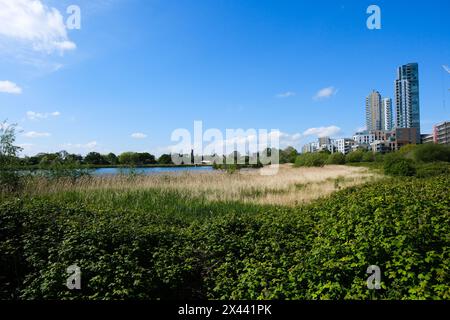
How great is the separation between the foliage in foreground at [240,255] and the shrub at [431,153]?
1238 inches

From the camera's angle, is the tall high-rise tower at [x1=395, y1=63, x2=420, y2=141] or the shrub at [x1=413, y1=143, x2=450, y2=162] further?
the tall high-rise tower at [x1=395, y1=63, x2=420, y2=141]

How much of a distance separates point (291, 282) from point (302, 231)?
2.69 meters

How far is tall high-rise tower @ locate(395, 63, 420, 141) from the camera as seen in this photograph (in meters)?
47.4

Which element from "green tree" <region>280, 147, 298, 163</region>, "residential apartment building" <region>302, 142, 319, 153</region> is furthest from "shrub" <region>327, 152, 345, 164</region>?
"residential apartment building" <region>302, 142, 319, 153</region>

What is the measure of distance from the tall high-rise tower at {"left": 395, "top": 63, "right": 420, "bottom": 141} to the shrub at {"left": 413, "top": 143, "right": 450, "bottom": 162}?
1629cm

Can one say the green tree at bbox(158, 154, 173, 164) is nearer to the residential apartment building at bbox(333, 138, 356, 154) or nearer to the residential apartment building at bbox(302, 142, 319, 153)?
the residential apartment building at bbox(302, 142, 319, 153)

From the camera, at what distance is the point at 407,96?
59781 mm

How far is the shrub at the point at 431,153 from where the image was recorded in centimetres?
3347

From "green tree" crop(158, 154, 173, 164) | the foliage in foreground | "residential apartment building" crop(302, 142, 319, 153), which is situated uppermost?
"residential apartment building" crop(302, 142, 319, 153)

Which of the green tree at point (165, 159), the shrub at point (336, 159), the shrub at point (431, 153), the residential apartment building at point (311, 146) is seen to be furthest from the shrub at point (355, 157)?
the residential apartment building at point (311, 146)

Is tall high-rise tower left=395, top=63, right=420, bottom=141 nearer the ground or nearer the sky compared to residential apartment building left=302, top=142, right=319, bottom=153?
nearer the sky

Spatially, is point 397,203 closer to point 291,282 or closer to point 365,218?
point 365,218

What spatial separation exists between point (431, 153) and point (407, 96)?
32124mm

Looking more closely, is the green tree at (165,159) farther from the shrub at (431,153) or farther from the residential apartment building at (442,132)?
the residential apartment building at (442,132)
